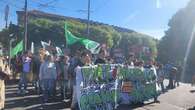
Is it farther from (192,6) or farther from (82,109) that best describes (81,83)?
(192,6)

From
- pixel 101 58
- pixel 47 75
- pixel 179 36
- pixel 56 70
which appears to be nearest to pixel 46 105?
pixel 47 75

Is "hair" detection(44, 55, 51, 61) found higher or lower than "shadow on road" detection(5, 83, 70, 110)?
higher

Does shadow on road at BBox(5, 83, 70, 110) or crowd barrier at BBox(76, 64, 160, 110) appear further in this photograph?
shadow on road at BBox(5, 83, 70, 110)

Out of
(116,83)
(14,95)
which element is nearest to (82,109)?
(116,83)

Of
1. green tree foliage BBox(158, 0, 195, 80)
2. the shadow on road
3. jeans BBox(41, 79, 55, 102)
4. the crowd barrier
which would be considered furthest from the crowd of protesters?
green tree foliage BBox(158, 0, 195, 80)

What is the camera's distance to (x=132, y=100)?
47.7 feet

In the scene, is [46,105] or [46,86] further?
[46,86]

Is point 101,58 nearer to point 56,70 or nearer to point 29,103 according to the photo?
point 56,70

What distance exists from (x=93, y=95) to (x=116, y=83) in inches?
65.5

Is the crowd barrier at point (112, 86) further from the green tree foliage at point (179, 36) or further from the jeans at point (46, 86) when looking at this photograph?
the green tree foliage at point (179, 36)

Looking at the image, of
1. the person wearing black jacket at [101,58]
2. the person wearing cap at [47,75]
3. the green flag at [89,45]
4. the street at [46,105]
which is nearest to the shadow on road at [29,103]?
the street at [46,105]

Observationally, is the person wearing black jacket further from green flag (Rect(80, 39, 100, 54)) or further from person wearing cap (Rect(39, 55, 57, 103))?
green flag (Rect(80, 39, 100, 54))

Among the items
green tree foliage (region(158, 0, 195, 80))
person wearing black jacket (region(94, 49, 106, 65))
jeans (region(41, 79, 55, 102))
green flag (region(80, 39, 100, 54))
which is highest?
green tree foliage (region(158, 0, 195, 80))

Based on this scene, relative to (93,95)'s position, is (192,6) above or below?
above
